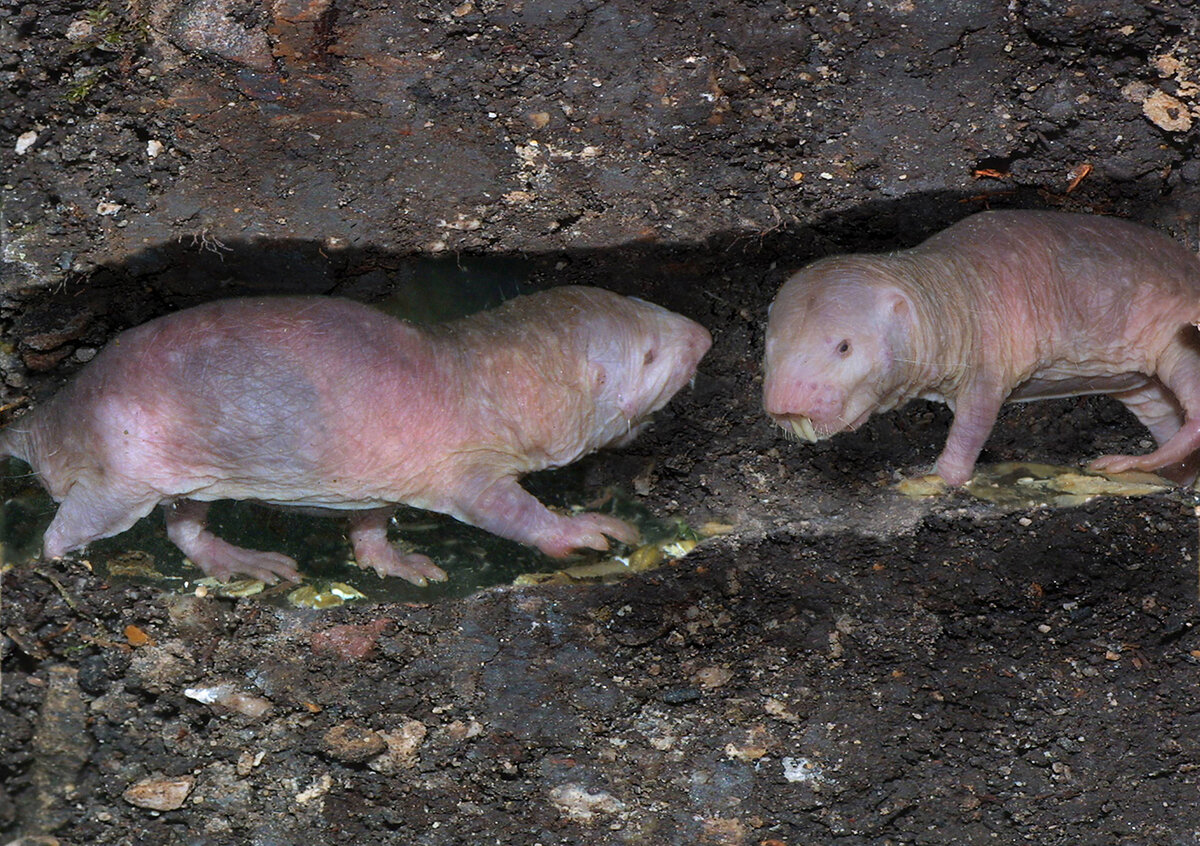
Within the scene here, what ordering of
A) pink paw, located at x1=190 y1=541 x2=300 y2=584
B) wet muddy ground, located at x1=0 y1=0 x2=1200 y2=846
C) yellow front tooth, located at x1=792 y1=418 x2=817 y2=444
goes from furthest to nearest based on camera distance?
pink paw, located at x1=190 y1=541 x2=300 y2=584
yellow front tooth, located at x1=792 y1=418 x2=817 y2=444
wet muddy ground, located at x1=0 y1=0 x2=1200 y2=846

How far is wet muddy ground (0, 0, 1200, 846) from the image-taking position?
2.39 meters

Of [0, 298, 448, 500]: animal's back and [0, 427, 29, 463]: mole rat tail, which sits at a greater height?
[0, 298, 448, 500]: animal's back

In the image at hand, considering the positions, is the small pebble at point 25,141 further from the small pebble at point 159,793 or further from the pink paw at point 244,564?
the small pebble at point 159,793

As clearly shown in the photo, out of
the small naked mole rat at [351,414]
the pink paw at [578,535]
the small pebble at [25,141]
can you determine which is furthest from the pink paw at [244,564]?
the small pebble at [25,141]

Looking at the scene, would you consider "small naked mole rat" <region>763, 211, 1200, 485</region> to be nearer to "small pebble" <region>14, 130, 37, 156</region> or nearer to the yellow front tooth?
the yellow front tooth

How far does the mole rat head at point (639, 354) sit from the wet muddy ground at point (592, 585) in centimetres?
22

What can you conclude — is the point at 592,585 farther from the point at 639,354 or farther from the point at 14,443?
the point at 14,443

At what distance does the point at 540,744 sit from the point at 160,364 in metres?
1.22

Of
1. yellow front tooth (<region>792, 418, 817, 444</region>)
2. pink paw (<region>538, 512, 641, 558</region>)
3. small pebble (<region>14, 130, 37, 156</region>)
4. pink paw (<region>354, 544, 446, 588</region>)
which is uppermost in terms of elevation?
small pebble (<region>14, 130, 37, 156</region>)

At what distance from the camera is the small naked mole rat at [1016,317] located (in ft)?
8.46

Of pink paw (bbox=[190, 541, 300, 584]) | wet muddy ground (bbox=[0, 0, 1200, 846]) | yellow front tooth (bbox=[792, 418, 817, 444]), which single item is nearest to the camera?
wet muddy ground (bbox=[0, 0, 1200, 846])

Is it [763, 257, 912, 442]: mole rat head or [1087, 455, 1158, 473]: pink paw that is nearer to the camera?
[763, 257, 912, 442]: mole rat head

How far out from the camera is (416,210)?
2539 mm

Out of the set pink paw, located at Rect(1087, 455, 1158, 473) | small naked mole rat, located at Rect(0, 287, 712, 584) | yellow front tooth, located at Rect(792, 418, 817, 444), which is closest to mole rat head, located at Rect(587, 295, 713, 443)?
small naked mole rat, located at Rect(0, 287, 712, 584)
